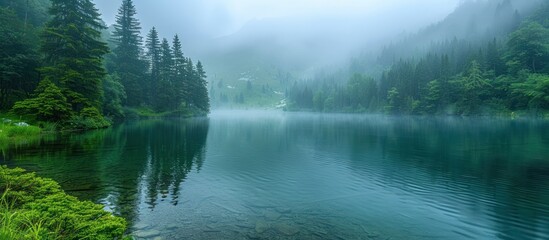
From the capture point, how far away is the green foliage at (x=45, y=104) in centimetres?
3634

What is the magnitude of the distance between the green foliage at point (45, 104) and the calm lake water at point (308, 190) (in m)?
9.62

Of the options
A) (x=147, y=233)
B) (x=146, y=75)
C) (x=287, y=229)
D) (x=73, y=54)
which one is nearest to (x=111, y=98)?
(x=73, y=54)

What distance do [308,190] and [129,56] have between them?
8267cm

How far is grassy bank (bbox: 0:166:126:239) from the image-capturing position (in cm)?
709

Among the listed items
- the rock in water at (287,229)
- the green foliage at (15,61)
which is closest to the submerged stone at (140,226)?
the rock in water at (287,229)

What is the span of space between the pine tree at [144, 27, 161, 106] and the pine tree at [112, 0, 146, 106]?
3316 millimetres

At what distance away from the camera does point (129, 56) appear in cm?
8450

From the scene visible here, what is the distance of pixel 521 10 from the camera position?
190 m

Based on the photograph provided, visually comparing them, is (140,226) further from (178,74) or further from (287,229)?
(178,74)

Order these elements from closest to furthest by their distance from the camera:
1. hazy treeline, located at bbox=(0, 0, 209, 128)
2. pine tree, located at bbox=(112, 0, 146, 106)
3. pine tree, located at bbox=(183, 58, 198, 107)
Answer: hazy treeline, located at bbox=(0, 0, 209, 128) < pine tree, located at bbox=(112, 0, 146, 106) < pine tree, located at bbox=(183, 58, 198, 107)

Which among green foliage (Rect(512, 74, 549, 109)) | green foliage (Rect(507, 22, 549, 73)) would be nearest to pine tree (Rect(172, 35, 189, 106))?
green foliage (Rect(512, 74, 549, 109))

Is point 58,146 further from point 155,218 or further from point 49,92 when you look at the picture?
point 155,218

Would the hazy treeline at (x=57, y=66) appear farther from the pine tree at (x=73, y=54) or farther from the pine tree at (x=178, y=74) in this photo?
the pine tree at (x=178, y=74)

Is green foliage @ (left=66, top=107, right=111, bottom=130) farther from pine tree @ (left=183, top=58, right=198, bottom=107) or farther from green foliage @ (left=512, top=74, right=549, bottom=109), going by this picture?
green foliage @ (left=512, top=74, right=549, bottom=109)
